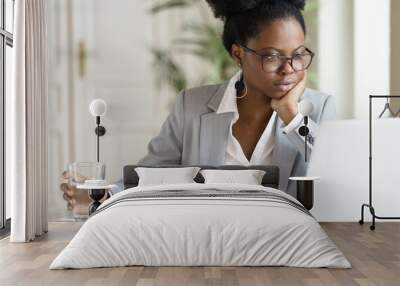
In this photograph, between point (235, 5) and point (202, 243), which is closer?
point (202, 243)

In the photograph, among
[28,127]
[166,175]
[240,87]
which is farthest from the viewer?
[240,87]

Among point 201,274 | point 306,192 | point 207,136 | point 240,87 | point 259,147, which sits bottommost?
point 201,274

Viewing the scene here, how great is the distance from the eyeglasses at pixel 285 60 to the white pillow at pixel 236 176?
113 centimetres

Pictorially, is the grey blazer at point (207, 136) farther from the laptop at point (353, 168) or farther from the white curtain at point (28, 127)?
the white curtain at point (28, 127)

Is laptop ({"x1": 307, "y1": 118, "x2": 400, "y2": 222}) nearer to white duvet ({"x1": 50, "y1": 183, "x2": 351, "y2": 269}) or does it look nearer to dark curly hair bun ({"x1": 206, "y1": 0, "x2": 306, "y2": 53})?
dark curly hair bun ({"x1": 206, "y1": 0, "x2": 306, "y2": 53})

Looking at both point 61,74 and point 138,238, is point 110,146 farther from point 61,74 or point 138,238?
point 138,238

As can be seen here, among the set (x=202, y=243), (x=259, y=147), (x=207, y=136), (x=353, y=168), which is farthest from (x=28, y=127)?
(x=353, y=168)

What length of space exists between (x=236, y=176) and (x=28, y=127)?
2.07 m

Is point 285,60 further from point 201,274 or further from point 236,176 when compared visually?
point 201,274

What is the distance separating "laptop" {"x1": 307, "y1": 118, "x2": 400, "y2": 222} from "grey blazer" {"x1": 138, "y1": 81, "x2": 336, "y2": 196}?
0.61ft

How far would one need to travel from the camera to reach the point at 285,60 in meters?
7.35

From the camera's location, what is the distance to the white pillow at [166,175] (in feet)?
23.0

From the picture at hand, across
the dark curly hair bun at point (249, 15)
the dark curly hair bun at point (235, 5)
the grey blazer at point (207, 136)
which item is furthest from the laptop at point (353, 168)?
the dark curly hair bun at point (235, 5)

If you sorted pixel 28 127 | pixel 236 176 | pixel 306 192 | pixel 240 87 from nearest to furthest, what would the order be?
1. pixel 28 127
2. pixel 236 176
3. pixel 306 192
4. pixel 240 87
